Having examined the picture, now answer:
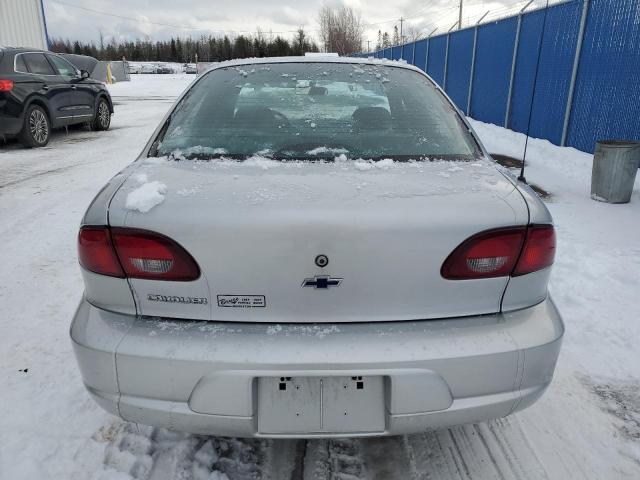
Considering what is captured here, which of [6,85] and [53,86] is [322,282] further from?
[53,86]

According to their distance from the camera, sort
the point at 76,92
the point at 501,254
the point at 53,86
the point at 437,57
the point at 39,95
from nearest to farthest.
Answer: the point at 501,254 → the point at 39,95 → the point at 53,86 → the point at 76,92 → the point at 437,57

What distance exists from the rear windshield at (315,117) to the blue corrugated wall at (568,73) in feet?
20.9

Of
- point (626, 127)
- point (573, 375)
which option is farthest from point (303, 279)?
point (626, 127)

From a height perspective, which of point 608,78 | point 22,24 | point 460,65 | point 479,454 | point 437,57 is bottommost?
point 479,454

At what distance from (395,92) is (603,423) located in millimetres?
1872

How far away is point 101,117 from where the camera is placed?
11359 mm

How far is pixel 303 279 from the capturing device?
1569 millimetres

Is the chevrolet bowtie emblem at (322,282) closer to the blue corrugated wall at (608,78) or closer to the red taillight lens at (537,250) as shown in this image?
the red taillight lens at (537,250)

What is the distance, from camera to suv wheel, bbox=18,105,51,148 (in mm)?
8680

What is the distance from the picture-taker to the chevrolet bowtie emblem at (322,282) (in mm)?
1569

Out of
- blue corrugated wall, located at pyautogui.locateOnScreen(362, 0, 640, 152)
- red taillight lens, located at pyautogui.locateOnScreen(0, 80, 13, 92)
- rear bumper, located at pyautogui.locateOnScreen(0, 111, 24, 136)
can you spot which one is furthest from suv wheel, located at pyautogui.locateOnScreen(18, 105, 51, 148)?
blue corrugated wall, located at pyautogui.locateOnScreen(362, 0, 640, 152)

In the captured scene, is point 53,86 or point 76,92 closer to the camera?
point 53,86

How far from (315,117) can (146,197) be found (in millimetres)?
994

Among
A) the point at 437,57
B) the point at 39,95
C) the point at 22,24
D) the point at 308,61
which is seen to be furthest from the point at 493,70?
the point at 22,24
